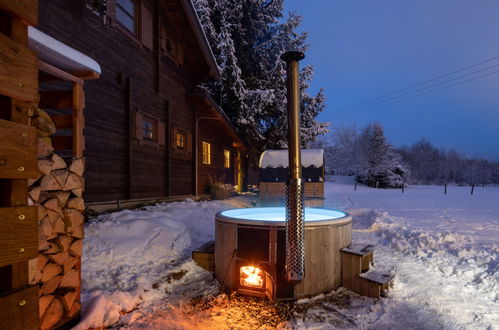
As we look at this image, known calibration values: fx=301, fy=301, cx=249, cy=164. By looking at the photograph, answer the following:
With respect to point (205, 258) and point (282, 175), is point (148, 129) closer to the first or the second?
point (205, 258)

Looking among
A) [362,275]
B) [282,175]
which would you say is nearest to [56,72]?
[362,275]

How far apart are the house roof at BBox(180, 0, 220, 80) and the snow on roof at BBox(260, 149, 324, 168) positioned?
434cm

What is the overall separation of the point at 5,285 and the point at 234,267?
3344 millimetres

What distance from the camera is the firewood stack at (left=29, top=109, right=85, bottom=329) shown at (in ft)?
9.43

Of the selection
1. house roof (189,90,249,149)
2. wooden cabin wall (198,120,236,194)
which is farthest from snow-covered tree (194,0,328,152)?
house roof (189,90,249,149)

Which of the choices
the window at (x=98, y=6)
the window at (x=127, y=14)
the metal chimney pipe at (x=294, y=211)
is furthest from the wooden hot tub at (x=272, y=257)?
the window at (x=127, y=14)

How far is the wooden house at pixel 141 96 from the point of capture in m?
6.91

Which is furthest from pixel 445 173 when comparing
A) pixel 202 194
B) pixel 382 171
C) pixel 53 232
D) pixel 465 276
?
pixel 53 232

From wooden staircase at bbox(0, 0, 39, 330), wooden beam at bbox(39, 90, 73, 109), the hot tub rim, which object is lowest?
the hot tub rim

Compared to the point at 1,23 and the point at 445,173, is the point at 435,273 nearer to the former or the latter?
the point at 1,23

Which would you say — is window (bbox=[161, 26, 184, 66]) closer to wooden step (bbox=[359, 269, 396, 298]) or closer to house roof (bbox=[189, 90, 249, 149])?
house roof (bbox=[189, 90, 249, 149])

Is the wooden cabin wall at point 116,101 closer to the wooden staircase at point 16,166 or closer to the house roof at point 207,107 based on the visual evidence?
the house roof at point 207,107

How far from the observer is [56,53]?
297cm

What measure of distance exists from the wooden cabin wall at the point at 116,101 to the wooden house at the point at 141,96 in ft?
0.08
